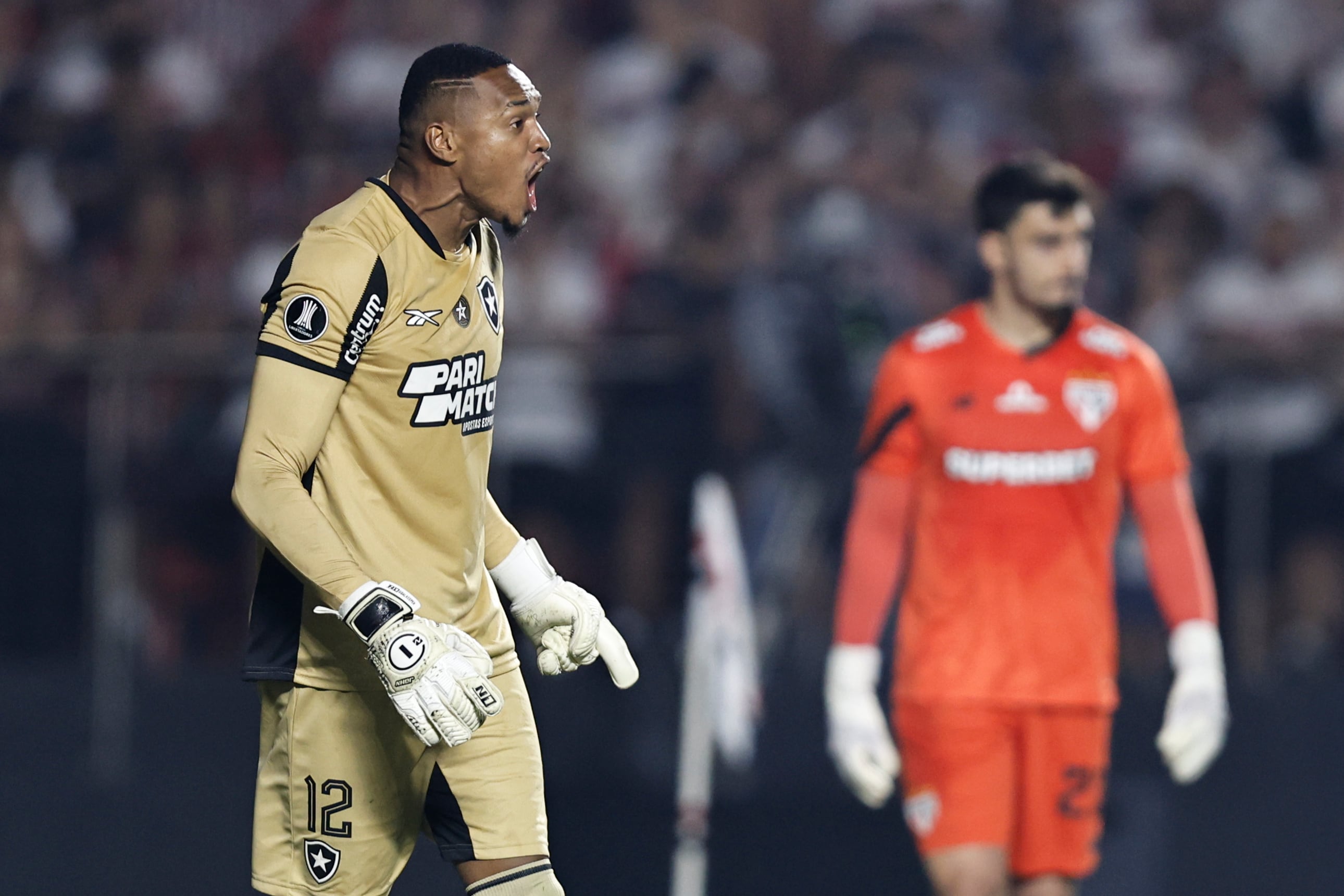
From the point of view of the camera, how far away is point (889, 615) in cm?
650

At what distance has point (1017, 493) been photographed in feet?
16.8

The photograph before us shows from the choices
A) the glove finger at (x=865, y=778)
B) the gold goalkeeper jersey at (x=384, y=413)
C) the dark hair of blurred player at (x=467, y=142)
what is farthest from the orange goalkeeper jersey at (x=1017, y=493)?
the dark hair of blurred player at (x=467, y=142)

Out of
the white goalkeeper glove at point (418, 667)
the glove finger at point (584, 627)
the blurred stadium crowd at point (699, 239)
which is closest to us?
the white goalkeeper glove at point (418, 667)

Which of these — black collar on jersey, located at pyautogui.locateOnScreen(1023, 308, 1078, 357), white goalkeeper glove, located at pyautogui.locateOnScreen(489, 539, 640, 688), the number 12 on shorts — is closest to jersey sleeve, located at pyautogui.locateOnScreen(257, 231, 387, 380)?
white goalkeeper glove, located at pyautogui.locateOnScreen(489, 539, 640, 688)

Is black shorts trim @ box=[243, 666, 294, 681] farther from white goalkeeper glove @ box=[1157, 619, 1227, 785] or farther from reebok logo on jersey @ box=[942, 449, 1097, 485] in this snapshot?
white goalkeeper glove @ box=[1157, 619, 1227, 785]

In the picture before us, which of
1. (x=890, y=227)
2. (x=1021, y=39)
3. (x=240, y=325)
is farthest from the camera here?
(x=1021, y=39)

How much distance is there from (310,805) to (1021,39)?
23.5 ft

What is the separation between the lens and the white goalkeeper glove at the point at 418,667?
3234 millimetres

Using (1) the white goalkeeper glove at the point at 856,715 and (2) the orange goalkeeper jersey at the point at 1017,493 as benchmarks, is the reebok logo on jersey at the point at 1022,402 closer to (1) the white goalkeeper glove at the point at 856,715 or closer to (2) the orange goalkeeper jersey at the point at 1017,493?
(2) the orange goalkeeper jersey at the point at 1017,493

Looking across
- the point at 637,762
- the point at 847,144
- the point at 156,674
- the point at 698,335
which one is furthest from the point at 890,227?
the point at 156,674

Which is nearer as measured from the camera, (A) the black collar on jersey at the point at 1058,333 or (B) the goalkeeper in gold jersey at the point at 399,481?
(B) the goalkeeper in gold jersey at the point at 399,481

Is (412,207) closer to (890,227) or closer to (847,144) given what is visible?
(890,227)

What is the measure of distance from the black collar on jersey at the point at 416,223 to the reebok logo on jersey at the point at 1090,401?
2209 millimetres

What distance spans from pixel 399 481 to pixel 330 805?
67 cm
